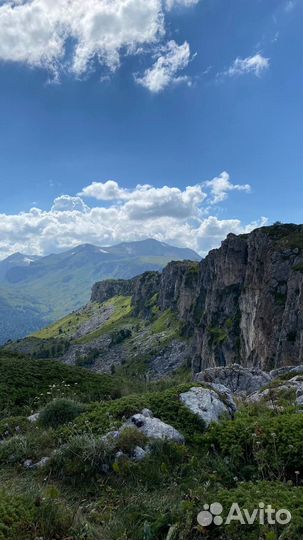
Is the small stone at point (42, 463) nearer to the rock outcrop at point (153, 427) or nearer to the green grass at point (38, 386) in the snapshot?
the rock outcrop at point (153, 427)

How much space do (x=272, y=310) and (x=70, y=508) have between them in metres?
106

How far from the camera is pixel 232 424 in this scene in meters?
11.0

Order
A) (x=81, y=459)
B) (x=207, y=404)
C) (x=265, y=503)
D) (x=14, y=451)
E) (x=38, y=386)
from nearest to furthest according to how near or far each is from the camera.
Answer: (x=265, y=503) → (x=81, y=459) → (x=14, y=451) → (x=207, y=404) → (x=38, y=386)

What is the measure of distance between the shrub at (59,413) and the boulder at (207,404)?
3603 millimetres

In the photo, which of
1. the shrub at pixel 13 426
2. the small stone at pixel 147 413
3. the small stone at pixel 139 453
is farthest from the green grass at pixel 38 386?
the small stone at pixel 139 453

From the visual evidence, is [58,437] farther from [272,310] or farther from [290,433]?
[272,310]

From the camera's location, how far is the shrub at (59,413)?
42.2ft

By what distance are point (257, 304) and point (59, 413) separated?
111839 millimetres

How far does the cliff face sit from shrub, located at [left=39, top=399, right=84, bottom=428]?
79.6 meters

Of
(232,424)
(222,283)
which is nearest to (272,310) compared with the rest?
(222,283)

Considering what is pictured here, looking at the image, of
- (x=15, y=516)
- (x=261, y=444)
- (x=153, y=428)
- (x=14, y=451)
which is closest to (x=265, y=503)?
(x=261, y=444)

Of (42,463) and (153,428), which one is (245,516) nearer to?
(153,428)

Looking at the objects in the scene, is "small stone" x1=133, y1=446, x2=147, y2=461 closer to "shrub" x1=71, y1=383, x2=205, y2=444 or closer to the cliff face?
"shrub" x1=71, y1=383, x2=205, y2=444

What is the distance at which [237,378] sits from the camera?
122 ft
